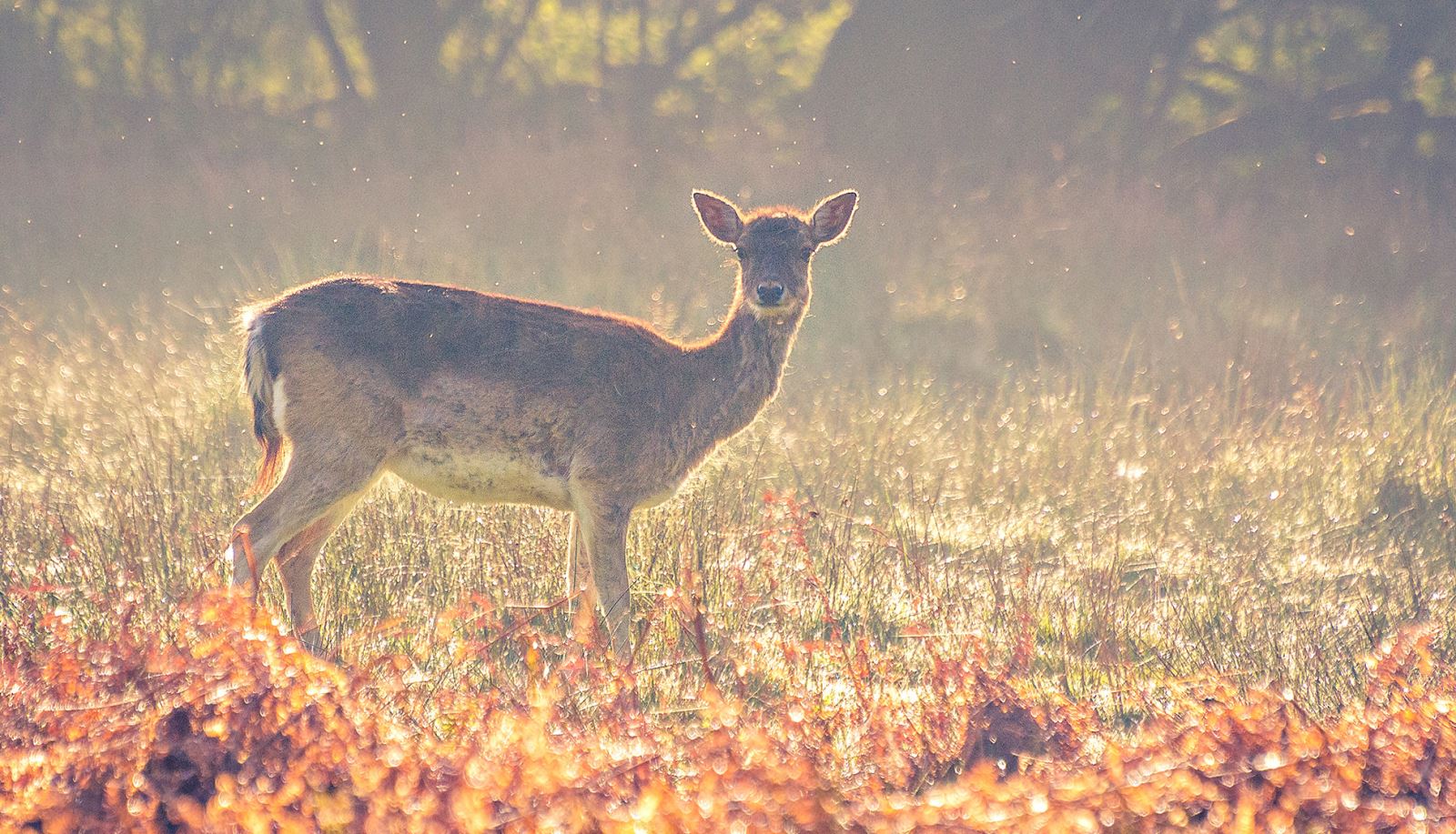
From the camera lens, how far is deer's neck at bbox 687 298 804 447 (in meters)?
6.86

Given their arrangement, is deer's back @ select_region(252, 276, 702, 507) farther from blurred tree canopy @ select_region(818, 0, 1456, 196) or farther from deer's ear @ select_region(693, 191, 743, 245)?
blurred tree canopy @ select_region(818, 0, 1456, 196)

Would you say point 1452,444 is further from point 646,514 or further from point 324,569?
point 324,569

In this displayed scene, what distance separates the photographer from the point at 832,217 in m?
7.57

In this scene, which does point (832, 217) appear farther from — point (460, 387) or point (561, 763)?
point (561, 763)

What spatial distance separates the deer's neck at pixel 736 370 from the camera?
6.86 meters

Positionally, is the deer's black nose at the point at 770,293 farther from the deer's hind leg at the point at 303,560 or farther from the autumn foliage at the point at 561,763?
the autumn foliage at the point at 561,763

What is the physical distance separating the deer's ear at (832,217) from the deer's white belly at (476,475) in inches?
78.4

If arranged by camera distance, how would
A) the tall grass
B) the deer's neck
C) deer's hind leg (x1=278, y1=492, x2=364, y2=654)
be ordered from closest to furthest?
the tall grass
deer's hind leg (x1=278, y1=492, x2=364, y2=654)
the deer's neck

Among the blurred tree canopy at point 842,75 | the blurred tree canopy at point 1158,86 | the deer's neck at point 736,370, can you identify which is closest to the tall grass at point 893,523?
the deer's neck at point 736,370

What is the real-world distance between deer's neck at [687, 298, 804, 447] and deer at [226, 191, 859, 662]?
42 millimetres

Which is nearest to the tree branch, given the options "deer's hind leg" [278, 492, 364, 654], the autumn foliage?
"deer's hind leg" [278, 492, 364, 654]

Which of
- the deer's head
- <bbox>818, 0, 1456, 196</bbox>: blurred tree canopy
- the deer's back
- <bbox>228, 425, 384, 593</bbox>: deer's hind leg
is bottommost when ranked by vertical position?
<bbox>228, 425, 384, 593</bbox>: deer's hind leg

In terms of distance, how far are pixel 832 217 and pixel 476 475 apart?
2371 mm

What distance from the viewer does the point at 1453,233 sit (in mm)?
18156
